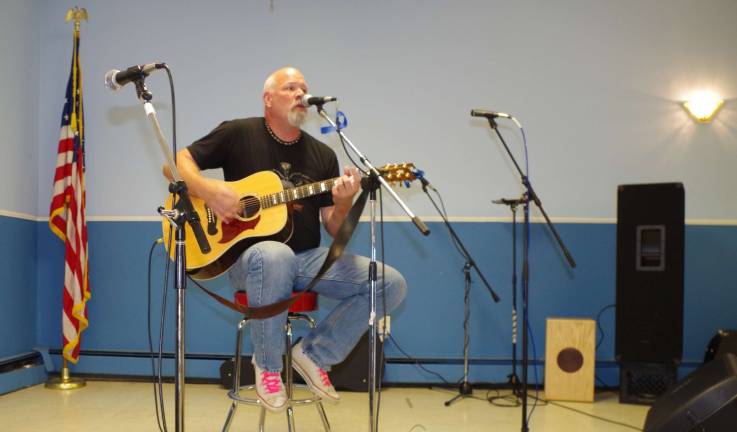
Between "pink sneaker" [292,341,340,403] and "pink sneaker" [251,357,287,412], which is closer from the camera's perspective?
"pink sneaker" [251,357,287,412]

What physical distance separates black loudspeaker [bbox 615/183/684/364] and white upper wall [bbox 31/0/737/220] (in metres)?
0.42

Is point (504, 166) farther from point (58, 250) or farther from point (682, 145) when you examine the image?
point (58, 250)

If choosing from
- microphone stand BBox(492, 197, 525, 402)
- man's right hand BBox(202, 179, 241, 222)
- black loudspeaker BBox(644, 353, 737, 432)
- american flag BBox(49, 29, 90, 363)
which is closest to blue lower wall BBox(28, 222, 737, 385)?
microphone stand BBox(492, 197, 525, 402)

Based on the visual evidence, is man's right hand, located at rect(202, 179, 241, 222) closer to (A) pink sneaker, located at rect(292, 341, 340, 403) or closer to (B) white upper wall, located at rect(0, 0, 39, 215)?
(A) pink sneaker, located at rect(292, 341, 340, 403)

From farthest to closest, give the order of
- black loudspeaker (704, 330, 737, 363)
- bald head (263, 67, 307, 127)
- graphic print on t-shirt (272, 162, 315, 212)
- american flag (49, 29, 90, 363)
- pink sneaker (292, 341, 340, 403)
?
american flag (49, 29, 90, 363) < black loudspeaker (704, 330, 737, 363) < bald head (263, 67, 307, 127) < graphic print on t-shirt (272, 162, 315, 212) < pink sneaker (292, 341, 340, 403)

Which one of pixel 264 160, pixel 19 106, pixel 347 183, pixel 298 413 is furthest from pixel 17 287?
pixel 347 183

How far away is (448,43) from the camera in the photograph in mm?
4137

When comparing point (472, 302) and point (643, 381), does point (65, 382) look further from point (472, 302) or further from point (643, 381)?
point (643, 381)

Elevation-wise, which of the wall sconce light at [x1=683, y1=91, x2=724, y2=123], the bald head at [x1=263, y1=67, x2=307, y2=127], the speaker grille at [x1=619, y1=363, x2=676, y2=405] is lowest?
the speaker grille at [x1=619, y1=363, x2=676, y2=405]

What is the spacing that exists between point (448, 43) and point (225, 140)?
6.44 feet

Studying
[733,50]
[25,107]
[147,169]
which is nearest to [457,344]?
[147,169]

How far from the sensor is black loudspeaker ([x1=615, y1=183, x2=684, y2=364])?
11.7ft

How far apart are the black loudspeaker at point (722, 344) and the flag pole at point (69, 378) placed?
3584 mm

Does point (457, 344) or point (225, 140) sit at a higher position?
point (225, 140)
